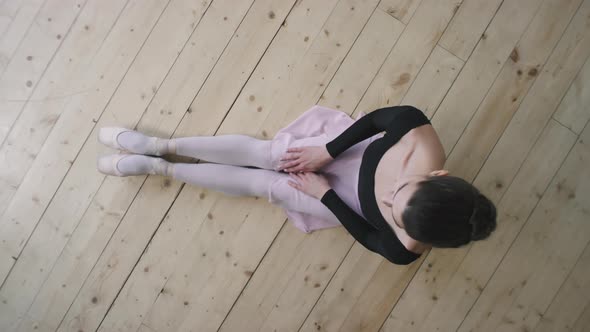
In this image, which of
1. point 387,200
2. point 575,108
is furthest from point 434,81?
point 387,200

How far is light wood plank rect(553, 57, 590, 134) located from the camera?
58.2 inches

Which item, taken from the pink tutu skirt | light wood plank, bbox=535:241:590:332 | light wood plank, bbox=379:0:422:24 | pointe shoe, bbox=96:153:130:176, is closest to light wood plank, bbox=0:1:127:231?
pointe shoe, bbox=96:153:130:176

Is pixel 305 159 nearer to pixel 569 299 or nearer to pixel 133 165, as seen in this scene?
pixel 133 165

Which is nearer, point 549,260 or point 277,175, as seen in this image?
point 277,175

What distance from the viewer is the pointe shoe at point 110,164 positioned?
1350 mm

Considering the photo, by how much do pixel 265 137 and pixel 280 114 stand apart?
4.0 inches

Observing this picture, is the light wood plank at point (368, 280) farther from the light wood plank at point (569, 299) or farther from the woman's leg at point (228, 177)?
the light wood plank at point (569, 299)

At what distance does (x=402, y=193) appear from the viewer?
3.07 ft

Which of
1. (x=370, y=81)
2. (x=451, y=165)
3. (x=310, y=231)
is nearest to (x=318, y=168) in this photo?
(x=310, y=231)

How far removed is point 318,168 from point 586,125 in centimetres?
105

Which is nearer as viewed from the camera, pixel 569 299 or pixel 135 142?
pixel 135 142

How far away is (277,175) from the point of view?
1.30 m

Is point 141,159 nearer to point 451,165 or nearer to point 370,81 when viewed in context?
point 370,81

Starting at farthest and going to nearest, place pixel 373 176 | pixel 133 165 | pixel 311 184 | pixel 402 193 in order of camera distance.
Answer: pixel 133 165 < pixel 311 184 < pixel 373 176 < pixel 402 193
